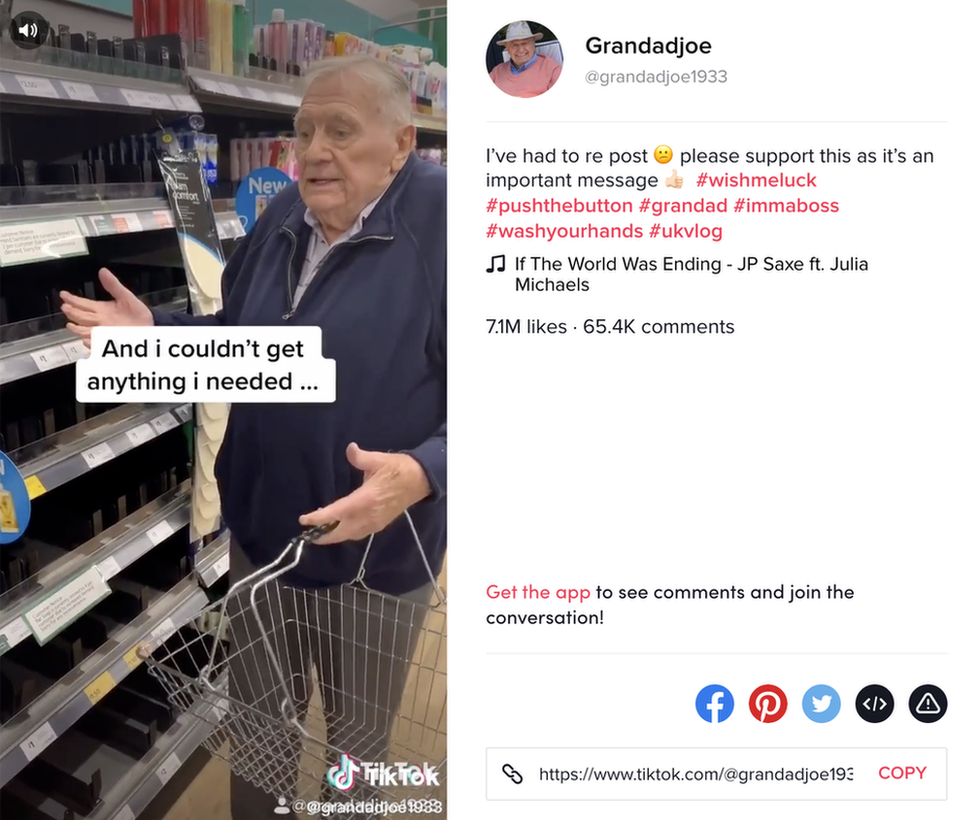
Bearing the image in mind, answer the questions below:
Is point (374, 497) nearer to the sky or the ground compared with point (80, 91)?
nearer to the ground

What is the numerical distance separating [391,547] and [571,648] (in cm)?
30

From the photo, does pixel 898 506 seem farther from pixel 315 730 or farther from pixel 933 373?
pixel 315 730

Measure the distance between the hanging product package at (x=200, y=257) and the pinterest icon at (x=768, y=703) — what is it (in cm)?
87

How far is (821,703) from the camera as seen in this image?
107 cm

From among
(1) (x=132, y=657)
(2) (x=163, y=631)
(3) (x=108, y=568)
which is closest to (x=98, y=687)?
(1) (x=132, y=657)

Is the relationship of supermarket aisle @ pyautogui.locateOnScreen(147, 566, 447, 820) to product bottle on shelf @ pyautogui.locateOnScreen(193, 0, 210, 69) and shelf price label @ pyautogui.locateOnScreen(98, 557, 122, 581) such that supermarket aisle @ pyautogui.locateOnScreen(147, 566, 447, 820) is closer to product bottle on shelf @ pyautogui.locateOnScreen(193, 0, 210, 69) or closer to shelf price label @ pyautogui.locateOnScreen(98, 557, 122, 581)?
Result: shelf price label @ pyautogui.locateOnScreen(98, 557, 122, 581)

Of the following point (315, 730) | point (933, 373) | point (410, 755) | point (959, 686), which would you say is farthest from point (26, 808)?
point (933, 373)

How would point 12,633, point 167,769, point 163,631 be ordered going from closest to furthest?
point 12,633, point 163,631, point 167,769

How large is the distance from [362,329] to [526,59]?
0.41 meters

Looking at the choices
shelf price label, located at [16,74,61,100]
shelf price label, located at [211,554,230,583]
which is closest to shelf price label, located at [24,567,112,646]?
shelf price label, located at [211,554,230,583]

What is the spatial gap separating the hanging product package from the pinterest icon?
869 millimetres

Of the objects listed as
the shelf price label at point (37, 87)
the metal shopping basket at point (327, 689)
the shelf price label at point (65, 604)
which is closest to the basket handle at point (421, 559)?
the metal shopping basket at point (327, 689)

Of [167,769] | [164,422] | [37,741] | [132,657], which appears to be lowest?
[167,769]

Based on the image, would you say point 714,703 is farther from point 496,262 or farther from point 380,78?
point 380,78
